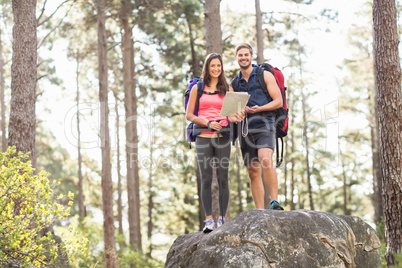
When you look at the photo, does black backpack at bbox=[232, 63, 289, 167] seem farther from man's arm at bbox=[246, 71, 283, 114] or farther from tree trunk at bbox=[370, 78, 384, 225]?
tree trunk at bbox=[370, 78, 384, 225]

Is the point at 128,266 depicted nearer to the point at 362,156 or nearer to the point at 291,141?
the point at 291,141

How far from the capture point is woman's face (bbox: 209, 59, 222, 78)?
17.6 feet

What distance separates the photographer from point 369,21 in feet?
63.1

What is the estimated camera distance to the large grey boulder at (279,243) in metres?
4.34

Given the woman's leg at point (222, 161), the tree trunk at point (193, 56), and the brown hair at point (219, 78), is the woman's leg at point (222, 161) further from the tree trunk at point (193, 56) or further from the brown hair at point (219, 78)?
the tree trunk at point (193, 56)

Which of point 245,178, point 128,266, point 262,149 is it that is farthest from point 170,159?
point 262,149

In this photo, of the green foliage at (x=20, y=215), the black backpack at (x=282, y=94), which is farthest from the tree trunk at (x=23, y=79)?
the black backpack at (x=282, y=94)

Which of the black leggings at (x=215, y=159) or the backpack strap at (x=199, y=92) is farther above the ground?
the backpack strap at (x=199, y=92)

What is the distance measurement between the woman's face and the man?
29cm

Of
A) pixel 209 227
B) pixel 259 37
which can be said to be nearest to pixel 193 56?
pixel 259 37

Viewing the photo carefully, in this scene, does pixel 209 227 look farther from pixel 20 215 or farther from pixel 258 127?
pixel 20 215

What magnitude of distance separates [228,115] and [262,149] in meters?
0.65

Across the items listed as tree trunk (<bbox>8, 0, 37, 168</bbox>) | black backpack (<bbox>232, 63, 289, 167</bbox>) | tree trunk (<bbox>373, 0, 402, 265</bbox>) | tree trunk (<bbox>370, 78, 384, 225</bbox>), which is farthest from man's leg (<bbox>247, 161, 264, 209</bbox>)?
tree trunk (<bbox>370, 78, 384, 225</bbox>)

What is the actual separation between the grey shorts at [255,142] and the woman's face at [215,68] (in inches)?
33.4
